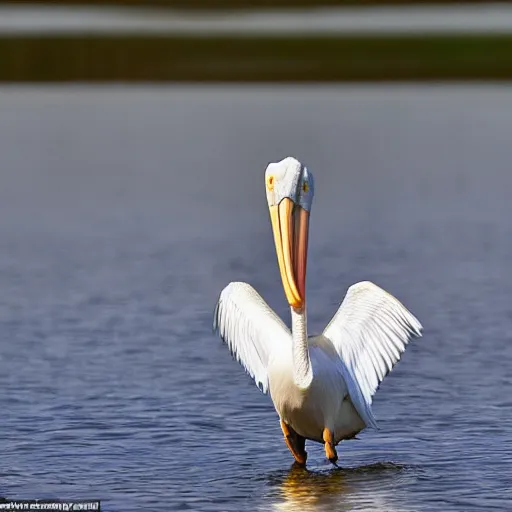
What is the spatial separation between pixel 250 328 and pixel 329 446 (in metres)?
0.73

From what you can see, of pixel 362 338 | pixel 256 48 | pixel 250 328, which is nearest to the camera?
pixel 362 338

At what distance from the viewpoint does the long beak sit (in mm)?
7113

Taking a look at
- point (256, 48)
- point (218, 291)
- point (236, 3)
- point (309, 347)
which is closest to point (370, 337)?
point (309, 347)

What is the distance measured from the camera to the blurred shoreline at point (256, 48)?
91.3ft

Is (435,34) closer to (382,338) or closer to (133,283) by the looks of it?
(133,283)

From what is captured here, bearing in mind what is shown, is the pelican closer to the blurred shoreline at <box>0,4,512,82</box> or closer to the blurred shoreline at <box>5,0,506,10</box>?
the blurred shoreline at <box>0,4,512,82</box>

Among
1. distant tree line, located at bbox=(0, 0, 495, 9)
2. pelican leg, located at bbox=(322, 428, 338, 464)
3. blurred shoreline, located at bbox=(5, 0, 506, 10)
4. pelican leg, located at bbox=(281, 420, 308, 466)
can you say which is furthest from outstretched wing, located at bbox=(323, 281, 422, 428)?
distant tree line, located at bbox=(0, 0, 495, 9)

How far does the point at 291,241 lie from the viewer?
23.6ft

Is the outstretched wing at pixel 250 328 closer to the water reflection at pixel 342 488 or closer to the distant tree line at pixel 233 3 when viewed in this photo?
the water reflection at pixel 342 488

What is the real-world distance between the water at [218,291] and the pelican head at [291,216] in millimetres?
862

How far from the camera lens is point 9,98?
25531 millimetres

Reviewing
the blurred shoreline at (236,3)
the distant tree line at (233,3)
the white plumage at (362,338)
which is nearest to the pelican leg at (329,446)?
the white plumage at (362,338)

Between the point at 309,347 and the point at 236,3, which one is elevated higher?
the point at 236,3

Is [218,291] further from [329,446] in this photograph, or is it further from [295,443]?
[329,446]
